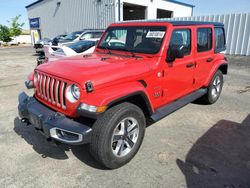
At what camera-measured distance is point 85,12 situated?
74.3 feet

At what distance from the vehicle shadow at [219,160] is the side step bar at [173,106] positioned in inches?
26.2

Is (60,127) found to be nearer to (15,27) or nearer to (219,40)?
(219,40)

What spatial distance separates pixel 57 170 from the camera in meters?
2.88

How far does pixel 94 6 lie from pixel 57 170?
2099 centimetres

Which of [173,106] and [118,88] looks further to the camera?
[173,106]

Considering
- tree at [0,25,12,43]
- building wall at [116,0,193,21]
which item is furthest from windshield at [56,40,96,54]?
tree at [0,25,12,43]

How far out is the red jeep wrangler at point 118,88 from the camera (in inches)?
100

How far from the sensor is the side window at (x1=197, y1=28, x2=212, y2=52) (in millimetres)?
4302

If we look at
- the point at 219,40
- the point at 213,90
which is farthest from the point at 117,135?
the point at 219,40

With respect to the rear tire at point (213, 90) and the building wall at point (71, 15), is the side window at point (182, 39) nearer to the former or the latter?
the rear tire at point (213, 90)

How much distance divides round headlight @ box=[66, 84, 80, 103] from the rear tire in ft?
11.3

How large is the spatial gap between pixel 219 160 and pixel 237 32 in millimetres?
10772

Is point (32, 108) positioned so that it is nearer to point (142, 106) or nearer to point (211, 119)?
point (142, 106)

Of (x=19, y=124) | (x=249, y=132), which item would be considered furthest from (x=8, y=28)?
(x=249, y=132)
